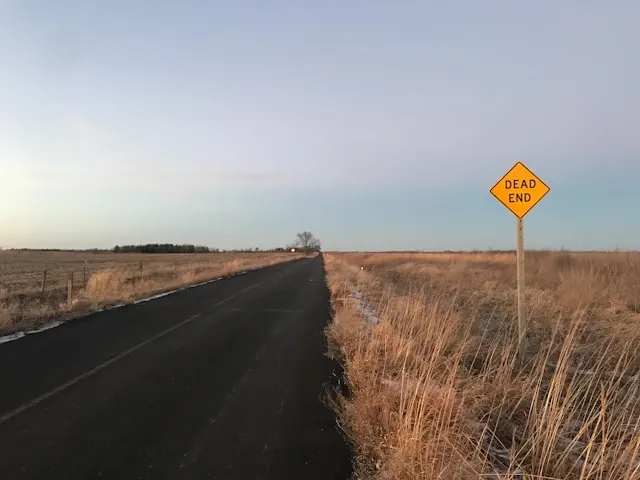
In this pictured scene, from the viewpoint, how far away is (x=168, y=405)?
6320 millimetres

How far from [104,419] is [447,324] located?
5.87 meters

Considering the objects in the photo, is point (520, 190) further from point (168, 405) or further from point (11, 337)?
point (11, 337)

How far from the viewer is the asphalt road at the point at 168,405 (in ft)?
14.9

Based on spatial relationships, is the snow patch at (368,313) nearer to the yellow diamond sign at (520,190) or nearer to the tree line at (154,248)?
the yellow diamond sign at (520,190)

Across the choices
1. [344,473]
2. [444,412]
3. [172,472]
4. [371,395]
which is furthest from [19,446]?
[444,412]

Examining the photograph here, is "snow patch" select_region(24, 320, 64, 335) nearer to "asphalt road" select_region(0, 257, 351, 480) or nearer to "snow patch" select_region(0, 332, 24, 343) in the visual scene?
"snow patch" select_region(0, 332, 24, 343)

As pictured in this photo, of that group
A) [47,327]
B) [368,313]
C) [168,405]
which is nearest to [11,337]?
[47,327]

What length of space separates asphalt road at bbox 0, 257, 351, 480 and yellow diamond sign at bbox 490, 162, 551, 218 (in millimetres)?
3966

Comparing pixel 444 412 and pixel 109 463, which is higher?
pixel 444 412

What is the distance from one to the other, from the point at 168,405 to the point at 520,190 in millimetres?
6209

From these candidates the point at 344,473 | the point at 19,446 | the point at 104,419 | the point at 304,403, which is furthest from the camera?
the point at 304,403

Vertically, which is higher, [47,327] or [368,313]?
[368,313]

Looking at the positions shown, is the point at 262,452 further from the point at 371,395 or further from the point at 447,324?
the point at 447,324

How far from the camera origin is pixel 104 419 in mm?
5691
